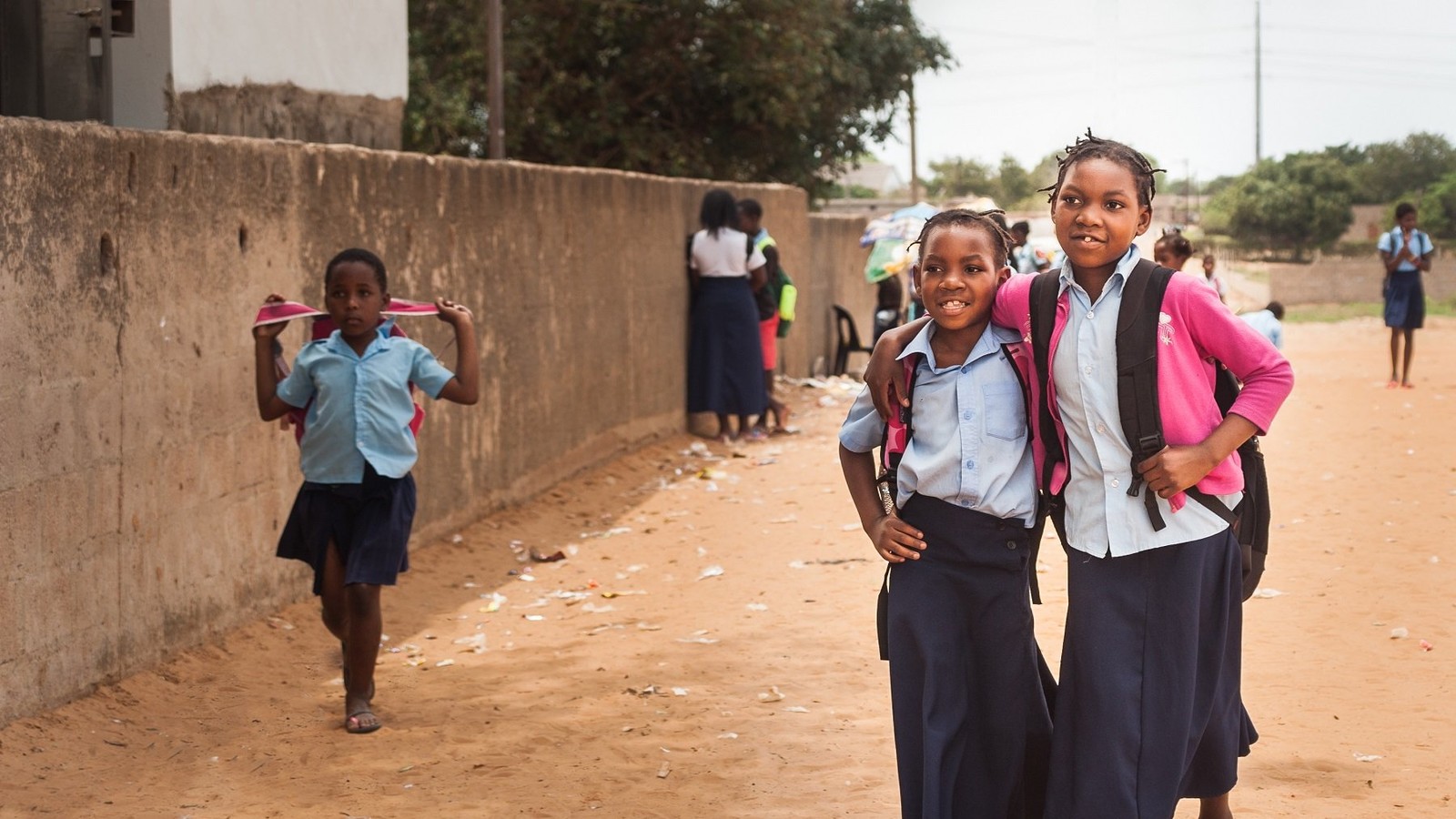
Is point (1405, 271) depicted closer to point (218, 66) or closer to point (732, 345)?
point (732, 345)

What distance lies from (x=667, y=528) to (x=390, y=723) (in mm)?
3586

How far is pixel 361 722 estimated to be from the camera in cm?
512

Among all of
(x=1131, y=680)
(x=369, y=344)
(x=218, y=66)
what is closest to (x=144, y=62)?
(x=218, y=66)

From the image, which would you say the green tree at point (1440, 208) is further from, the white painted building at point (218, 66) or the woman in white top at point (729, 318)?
the white painted building at point (218, 66)

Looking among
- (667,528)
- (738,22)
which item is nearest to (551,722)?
(667,528)

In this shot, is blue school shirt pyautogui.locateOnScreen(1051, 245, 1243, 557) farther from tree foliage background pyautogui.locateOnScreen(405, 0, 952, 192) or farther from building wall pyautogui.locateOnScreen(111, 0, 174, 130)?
tree foliage background pyautogui.locateOnScreen(405, 0, 952, 192)

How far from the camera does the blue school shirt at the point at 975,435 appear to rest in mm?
3430

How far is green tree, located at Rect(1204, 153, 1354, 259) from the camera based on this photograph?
48844 millimetres

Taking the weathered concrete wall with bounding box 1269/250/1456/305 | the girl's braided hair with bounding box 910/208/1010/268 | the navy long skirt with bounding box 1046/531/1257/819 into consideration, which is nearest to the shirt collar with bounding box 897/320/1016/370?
the girl's braided hair with bounding box 910/208/1010/268

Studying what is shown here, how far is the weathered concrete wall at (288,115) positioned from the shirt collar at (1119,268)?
16.7ft

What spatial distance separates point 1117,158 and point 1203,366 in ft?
1.52

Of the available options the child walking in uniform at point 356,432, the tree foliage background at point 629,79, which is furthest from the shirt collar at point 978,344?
the tree foliage background at point 629,79

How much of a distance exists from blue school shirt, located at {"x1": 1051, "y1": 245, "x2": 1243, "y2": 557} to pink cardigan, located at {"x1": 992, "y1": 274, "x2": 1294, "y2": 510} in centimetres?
7

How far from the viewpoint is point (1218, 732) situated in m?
3.55
